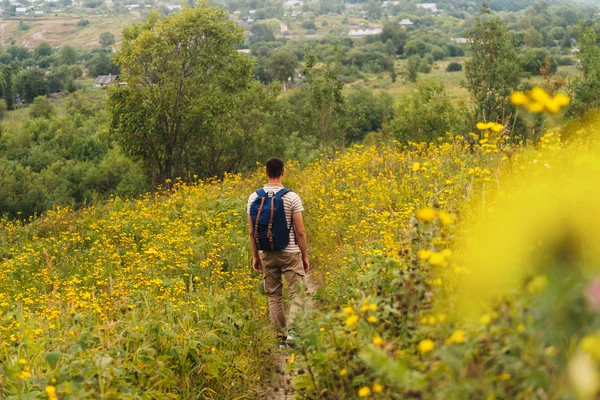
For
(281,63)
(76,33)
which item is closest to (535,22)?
(281,63)

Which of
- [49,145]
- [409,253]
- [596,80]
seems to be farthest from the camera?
[49,145]

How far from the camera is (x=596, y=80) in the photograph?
21.9m

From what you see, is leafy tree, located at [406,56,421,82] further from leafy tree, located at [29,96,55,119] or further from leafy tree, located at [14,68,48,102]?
leafy tree, located at [14,68,48,102]

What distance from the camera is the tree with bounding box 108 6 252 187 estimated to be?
75.8ft

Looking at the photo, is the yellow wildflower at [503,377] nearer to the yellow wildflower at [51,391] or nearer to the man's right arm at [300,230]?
the yellow wildflower at [51,391]

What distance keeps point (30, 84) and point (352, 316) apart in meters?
108

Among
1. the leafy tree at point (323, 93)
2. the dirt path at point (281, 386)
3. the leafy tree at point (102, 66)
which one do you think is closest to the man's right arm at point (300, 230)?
the dirt path at point (281, 386)

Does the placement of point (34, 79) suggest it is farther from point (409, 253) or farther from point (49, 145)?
point (409, 253)

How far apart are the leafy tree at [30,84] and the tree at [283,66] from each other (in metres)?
38.3

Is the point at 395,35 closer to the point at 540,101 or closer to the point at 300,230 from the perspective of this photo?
the point at 300,230

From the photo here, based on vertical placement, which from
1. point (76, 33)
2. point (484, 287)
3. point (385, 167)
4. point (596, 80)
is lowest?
A: point (76, 33)

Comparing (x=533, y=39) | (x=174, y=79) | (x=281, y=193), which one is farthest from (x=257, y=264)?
(x=533, y=39)

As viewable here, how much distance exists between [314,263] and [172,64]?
1578cm

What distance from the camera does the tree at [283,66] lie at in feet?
347
